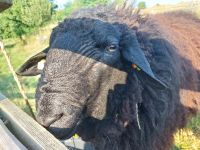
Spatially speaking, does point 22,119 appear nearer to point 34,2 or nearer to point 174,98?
point 174,98

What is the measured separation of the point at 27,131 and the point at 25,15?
31.3 meters

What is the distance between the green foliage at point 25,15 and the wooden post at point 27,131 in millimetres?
23808

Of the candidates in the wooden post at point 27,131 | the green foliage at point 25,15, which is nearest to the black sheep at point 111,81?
the wooden post at point 27,131

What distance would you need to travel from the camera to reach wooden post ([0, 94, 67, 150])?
4.85 feet

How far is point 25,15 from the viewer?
31.9m

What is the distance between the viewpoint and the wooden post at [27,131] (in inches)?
58.2

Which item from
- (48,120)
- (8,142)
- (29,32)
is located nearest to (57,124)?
(48,120)

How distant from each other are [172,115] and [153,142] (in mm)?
370

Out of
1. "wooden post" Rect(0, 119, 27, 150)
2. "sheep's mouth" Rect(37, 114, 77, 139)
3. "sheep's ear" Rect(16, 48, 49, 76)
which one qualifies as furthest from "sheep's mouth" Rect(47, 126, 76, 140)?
"wooden post" Rect(0, 119, 27, 150)

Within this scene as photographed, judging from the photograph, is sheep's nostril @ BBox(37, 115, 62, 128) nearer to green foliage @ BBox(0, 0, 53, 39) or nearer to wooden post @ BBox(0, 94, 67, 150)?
wooden post @ BBox(0, 94, 67, 150)

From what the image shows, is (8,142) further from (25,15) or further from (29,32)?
(29,32)

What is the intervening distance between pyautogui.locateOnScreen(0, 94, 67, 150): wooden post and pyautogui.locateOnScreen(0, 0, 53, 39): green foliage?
937 inches

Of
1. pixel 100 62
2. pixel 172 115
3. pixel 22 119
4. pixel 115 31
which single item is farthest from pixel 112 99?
pixel 22 119

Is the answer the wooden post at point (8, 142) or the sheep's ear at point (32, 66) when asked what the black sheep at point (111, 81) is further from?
the wooden post at point (8, 142)
